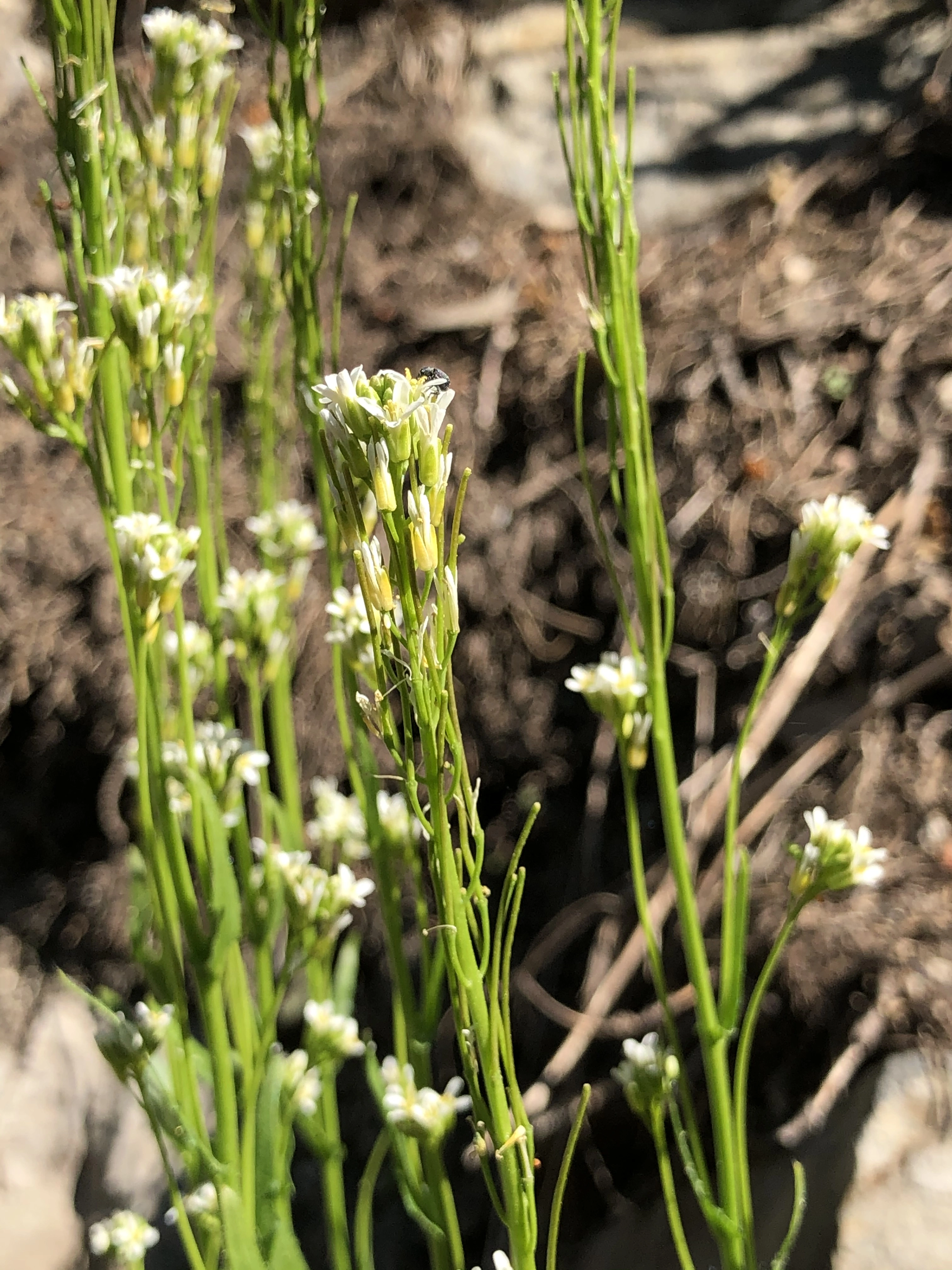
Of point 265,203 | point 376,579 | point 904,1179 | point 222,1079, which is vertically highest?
point 265,203

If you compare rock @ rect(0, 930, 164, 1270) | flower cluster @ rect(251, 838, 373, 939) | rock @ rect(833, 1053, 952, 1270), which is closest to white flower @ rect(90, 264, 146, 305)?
flower cluster @ rect(251, 838, 373, 939)

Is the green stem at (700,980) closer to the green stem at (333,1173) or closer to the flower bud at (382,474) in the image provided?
the flower bud at (382,474)

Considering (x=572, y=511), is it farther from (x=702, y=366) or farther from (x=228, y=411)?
(x=228, y=411)

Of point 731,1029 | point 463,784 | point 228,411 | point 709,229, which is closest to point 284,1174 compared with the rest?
point 731,1029

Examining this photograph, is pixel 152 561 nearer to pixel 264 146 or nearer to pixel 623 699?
pixel 623 699

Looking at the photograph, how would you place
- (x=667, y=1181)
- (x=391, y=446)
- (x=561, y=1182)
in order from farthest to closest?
(x=667, y=1181) → (x=561, y=1182) → (x=391, y=446)

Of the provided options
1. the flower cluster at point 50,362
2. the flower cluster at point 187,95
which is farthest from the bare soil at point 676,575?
the flower cluster at point 50,362

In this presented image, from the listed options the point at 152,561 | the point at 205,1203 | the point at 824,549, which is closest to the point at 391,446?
the point at 152,561
